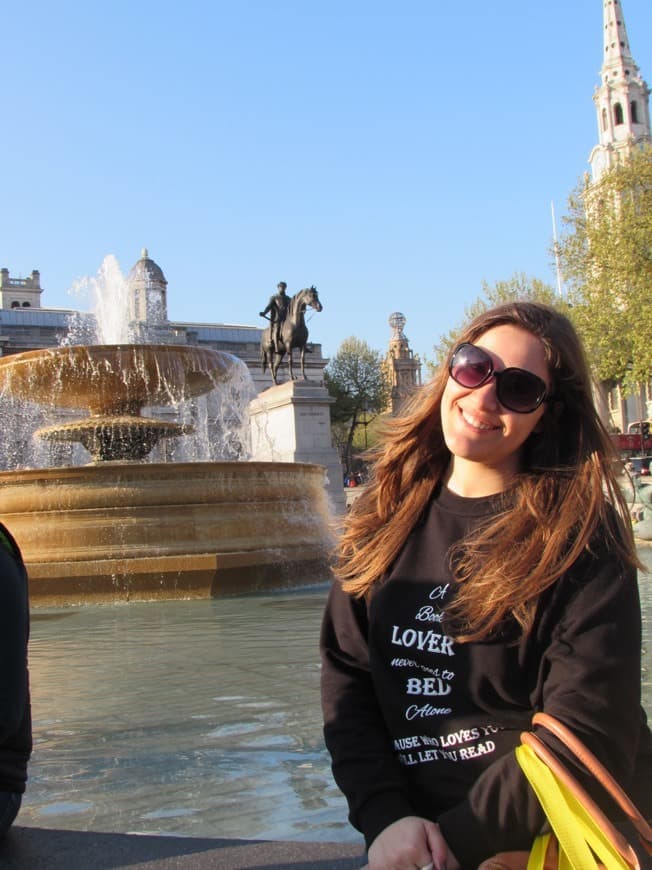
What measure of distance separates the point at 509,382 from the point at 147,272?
230 ft

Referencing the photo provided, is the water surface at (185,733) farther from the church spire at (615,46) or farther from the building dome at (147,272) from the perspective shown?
the church spire at (615,46)

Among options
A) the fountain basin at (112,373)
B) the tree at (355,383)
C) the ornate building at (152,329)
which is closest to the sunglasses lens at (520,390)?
the fountain basin at (112,373)

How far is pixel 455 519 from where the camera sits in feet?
6.20

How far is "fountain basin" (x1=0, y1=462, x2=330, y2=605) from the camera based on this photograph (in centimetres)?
941

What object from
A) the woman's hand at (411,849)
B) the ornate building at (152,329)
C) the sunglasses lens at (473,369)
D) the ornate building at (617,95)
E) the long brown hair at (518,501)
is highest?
the ornate building at (617,95)

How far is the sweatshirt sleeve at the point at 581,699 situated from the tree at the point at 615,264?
26.4 metres

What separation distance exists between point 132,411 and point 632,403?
68.8 meters

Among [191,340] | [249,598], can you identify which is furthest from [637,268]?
[191,340]

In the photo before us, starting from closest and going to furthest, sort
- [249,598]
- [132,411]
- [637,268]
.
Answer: [249,598], [132,411], [637,268]

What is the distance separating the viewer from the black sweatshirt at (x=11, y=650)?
2.01 m

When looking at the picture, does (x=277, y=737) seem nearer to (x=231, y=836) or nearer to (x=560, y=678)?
(x=231, y=836)

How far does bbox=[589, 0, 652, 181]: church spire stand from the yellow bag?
8984cm

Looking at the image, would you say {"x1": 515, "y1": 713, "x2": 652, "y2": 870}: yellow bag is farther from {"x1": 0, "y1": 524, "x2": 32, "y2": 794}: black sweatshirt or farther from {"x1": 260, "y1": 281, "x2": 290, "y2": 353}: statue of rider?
{"x1": 260, "y1": 281, "x2": 290, "y2": 353}: statue of rider

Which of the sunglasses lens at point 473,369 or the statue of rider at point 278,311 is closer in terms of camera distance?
the sunglasses lens at point 473,369
